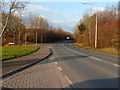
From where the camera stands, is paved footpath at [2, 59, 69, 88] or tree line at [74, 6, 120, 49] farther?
tree line at [74, 6, 120, 49]

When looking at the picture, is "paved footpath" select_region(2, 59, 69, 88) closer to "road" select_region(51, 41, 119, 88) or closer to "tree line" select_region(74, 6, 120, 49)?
"road" select_region(51, 41, 119, 88)

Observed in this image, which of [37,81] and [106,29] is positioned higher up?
[106,29]

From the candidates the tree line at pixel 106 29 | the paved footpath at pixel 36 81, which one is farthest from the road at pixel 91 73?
the tree line at pixel 106 29

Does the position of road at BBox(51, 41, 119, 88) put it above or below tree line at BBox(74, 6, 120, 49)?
A: below

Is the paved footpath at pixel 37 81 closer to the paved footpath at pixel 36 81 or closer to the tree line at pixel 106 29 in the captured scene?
the paved footpath at pixel 36 81

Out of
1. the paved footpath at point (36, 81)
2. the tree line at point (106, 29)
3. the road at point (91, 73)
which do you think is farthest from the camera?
the tree line at point (106, 29)

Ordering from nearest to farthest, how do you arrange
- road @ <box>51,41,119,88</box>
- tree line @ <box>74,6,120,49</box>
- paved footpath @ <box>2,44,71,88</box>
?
paved footpath @ <box>2,44,71,88</box> → road @ <box>51,41,119,88</box> → tree line @ <box>74,6,120,49</box>

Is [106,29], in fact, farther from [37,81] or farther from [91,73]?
[37,81]

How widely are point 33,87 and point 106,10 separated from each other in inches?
1900

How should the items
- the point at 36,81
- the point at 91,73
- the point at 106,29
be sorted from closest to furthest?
the point at 36,81 < the point at 91,73 < the point at 106,29

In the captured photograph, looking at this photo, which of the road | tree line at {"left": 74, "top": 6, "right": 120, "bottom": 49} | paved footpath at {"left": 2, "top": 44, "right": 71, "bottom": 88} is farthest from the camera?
tree line at {"left": 74, "top": 6, "right": 120, "bottom": 49}

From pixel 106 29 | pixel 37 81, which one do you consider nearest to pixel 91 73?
pixel 37 81

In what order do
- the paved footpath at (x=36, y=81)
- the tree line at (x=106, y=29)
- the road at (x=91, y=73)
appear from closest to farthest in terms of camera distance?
the paved footpath at (x=36, y=81) < the road at (x=91, y=73) < the tree line at (x=106, y=29)

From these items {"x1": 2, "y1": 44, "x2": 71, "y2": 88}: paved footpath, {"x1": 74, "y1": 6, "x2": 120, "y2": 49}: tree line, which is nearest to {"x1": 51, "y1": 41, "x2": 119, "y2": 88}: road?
{"x1": 2, "y1": 44, "x2": 71, "y2": 88}: paved footpath
